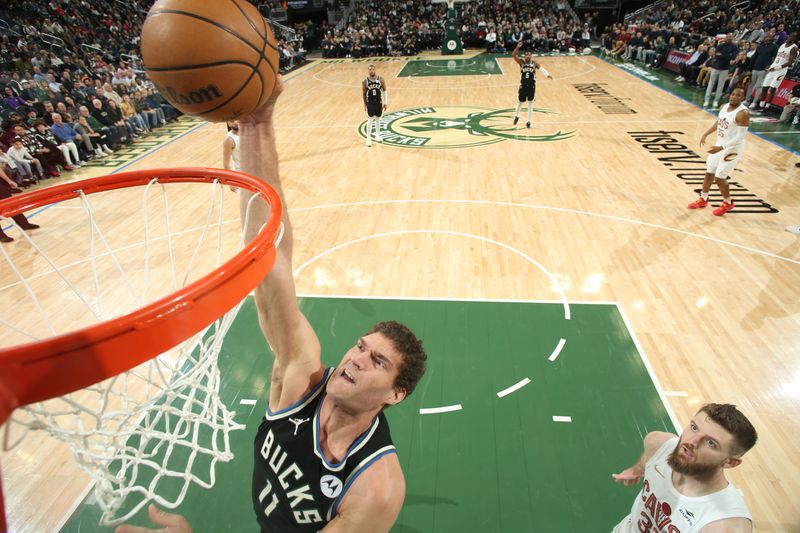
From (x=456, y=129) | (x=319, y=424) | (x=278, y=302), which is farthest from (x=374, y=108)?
(x=319, y=424)

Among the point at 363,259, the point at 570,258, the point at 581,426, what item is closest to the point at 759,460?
the point at 581,426

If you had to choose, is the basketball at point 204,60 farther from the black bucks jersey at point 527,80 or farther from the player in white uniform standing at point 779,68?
the player in white uniform standing at point 779,68

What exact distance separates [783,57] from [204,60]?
1347 cm

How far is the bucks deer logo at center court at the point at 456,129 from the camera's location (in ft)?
32.8

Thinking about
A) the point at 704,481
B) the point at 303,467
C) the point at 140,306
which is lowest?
the point at 140,306

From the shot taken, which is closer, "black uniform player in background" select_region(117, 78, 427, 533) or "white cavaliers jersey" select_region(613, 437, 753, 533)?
"black uniform player in background" select_region(117, 78, 427, 533)

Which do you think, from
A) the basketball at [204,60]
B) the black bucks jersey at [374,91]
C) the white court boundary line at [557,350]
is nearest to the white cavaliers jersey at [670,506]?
the white court boundary line at [557,350]

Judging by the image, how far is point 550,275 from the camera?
5.34 m

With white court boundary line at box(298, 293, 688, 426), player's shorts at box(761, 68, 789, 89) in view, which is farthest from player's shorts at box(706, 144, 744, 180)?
player's shorts at box(761, 68, 789, 89)

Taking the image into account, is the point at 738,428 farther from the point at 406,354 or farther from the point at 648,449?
the point at 406,354

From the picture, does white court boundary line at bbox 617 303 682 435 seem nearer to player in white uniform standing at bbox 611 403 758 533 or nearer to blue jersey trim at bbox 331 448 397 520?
player in white uniform standing at bbox 611 403 758 533

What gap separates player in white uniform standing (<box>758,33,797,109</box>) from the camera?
10484mm

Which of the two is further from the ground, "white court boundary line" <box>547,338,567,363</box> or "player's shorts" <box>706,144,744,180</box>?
"player's shorts" <box>706,144,744,180</box>

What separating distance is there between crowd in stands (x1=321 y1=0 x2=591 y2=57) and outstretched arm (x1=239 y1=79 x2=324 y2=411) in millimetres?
22121
